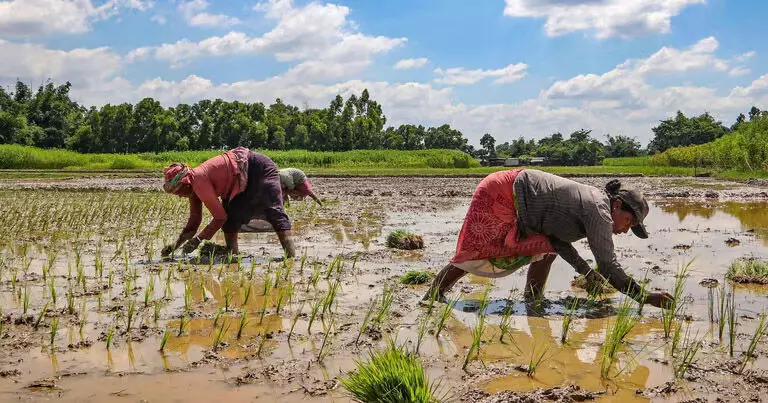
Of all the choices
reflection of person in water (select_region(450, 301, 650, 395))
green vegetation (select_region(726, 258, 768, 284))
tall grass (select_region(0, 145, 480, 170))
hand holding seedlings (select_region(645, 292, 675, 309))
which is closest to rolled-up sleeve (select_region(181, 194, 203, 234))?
reflection of person in water (select_region(450, 301, 650, 395))

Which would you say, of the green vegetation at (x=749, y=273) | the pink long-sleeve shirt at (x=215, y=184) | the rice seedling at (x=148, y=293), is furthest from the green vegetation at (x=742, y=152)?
the rice seedling at (x=148, y=293)

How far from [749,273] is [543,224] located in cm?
239

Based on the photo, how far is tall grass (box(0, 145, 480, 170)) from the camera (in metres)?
36.4

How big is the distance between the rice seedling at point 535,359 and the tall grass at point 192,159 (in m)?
33.5

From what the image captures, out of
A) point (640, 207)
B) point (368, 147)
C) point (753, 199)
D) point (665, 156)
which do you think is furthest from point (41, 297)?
point (368, 147)

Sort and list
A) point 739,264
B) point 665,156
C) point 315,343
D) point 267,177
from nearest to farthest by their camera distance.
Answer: point 315,343
point 739,264
point 267,177
point 665,156

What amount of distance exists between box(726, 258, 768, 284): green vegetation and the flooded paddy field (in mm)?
101

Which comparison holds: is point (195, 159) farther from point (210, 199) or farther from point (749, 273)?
point (749, 273)

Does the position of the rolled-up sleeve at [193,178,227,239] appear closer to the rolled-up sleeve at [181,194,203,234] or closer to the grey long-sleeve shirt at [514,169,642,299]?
the rolled-up sleeve at [181,194,203,234]

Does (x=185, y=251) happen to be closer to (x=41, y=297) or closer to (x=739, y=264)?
(x=41, y=297)

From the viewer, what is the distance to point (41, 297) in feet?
17.3

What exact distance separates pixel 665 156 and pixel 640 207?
1621 inches

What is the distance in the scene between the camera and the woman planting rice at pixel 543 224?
4566 mm

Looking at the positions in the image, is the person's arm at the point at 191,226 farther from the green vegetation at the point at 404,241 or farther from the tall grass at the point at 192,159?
the tall grass at the point at 192,159
